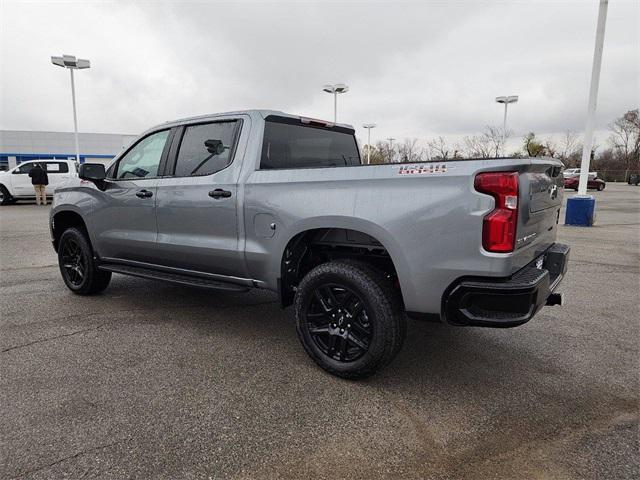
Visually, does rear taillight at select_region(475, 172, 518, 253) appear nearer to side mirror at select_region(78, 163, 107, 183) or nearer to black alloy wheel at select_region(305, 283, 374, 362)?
black alloy wheel at select_region(305, 283, 374, 362)

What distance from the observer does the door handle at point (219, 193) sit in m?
3.62

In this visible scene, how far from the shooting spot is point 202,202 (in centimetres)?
379

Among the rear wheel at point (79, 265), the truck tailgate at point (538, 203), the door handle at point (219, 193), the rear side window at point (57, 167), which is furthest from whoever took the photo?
the rear side window at point (57, 167)

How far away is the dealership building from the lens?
48.8m

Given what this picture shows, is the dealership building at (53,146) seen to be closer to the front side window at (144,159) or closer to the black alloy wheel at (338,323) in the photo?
the front side window at (144,159)

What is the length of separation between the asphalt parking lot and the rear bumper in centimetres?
62

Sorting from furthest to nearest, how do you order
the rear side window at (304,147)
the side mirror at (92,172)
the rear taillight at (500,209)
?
the side mirror at (92,172), the rear side window at (304,147), the rear taillight at (500,209)

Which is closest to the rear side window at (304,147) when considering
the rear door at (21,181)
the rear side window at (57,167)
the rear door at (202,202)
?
the rear door at (202,202)

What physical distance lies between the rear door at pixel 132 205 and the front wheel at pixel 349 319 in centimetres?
188

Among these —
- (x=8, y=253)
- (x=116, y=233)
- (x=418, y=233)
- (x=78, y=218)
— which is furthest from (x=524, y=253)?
(x=8, y=253)

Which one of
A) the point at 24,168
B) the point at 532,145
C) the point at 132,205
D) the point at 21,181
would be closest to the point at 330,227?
the point at 132,205

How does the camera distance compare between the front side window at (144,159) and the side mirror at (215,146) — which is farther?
the front side window at (144,159)

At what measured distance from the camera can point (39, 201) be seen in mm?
17969

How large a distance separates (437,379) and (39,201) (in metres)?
19.3
